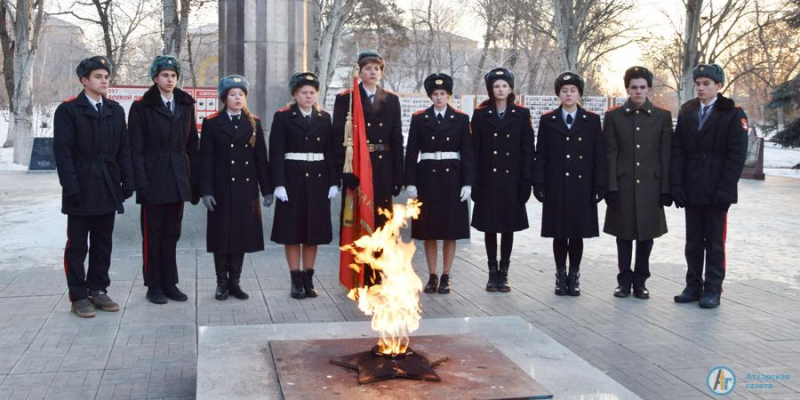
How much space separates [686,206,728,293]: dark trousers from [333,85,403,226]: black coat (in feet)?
8.72

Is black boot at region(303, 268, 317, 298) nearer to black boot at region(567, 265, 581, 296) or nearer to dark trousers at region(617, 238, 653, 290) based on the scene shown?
black boot at region(567, 265, 581, 296)

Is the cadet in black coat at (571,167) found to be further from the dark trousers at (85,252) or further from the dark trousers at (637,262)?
the dark trousers at (85,252)

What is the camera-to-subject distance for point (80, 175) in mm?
6758

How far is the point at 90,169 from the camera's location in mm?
6785

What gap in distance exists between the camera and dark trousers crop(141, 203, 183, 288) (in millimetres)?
7461

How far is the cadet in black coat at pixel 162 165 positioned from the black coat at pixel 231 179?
0.54 ft

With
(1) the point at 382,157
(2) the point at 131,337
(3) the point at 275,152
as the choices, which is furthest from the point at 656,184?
(2) the point at 131,337

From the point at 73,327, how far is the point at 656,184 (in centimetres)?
503

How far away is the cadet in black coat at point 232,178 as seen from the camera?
7.49 m

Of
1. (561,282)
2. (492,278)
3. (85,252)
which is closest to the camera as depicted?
(85,252)

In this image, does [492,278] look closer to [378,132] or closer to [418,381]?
[378,132]

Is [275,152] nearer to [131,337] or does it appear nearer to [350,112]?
[350,112]

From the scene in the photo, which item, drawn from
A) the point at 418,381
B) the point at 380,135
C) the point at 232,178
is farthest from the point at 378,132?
the point at 418,381

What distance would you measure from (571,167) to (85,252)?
167 inches
